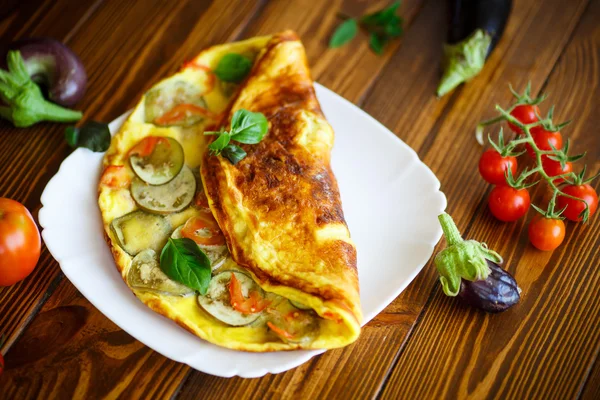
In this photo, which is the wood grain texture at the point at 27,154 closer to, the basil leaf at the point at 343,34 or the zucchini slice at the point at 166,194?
the zucchini slice at the point at 166,194

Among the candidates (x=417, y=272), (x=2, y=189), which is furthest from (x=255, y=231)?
(x=2, y=189)

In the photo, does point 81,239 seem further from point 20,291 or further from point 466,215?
point 466,215

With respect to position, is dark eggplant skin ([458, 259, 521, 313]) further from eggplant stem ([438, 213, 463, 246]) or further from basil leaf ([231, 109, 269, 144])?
basil leaf ([231, 109, 269, 144])

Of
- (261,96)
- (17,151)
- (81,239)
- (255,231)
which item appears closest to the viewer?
(255,231)

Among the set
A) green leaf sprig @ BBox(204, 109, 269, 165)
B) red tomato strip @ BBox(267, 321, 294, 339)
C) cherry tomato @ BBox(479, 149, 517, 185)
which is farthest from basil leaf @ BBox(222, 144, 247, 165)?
cherry tomato @ BBox(479, 149, 517, 185)

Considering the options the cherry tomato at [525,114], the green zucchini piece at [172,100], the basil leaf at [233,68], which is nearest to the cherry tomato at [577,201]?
the cherry tomato at [525,114]

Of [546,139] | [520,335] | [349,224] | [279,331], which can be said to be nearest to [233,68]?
[349,224]
